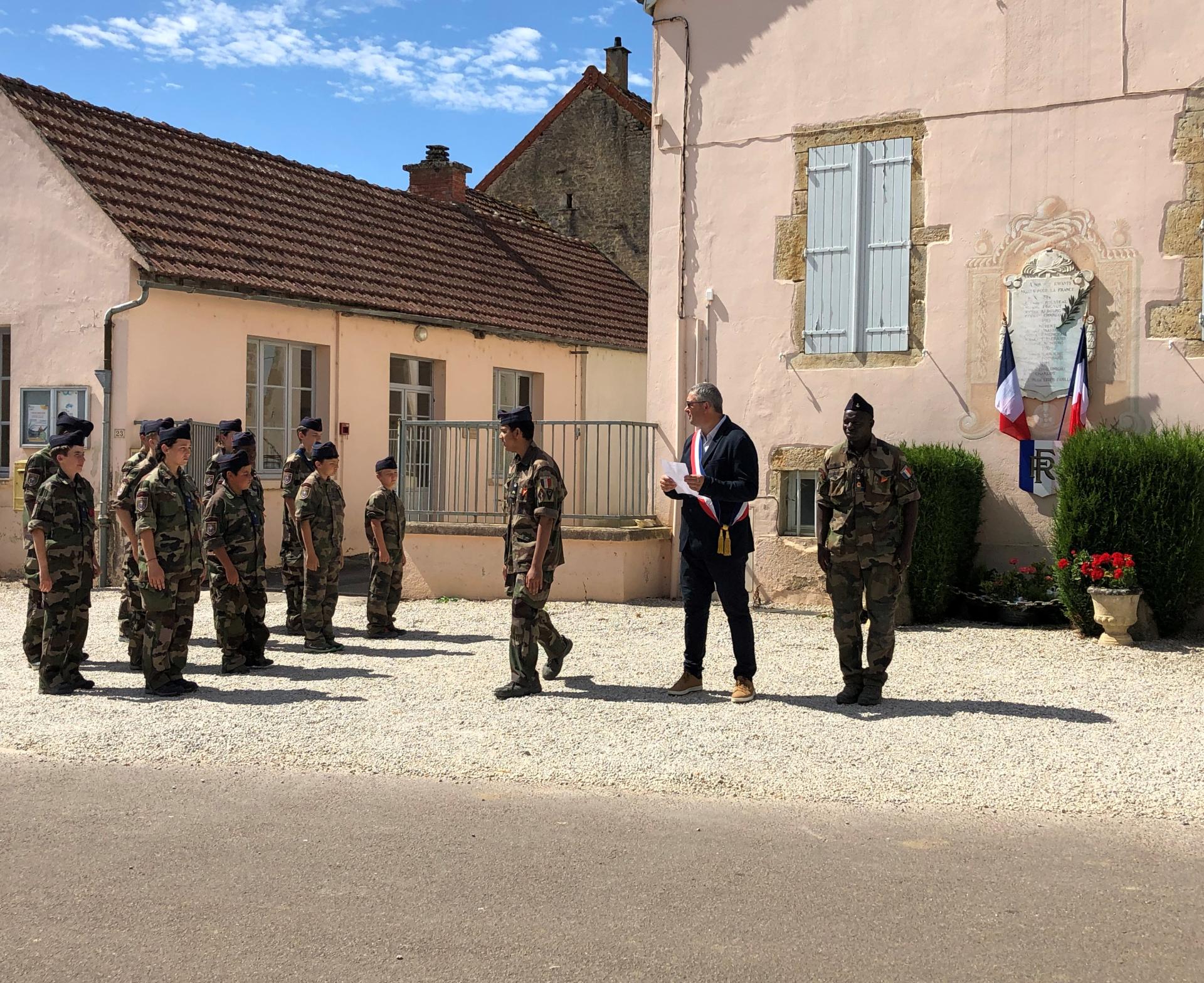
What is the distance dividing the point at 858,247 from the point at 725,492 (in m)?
5.41

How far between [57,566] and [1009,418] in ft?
25.7

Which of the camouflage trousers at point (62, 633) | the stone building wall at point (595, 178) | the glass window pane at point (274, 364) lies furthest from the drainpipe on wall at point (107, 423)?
the stone building wall at point (595, 178)

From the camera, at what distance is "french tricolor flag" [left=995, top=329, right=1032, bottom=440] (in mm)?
11219

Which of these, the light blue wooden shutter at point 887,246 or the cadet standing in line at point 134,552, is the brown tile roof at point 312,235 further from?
the light blue wooden shutter at point 887,246

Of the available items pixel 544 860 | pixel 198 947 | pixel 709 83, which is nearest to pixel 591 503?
pixel 709 83

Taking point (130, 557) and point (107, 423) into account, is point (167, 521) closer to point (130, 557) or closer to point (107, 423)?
point (130, 557)

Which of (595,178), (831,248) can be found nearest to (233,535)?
(831,248)

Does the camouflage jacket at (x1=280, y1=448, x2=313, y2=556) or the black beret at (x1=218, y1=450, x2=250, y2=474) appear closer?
the black beret at (x1=218, y1=450, x2=250, y2=474)

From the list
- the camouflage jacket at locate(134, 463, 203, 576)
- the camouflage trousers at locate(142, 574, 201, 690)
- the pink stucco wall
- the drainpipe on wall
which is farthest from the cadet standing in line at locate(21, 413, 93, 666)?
the pink stucco wall

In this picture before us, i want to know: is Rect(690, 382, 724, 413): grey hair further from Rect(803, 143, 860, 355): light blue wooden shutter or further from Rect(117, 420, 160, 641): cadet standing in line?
Rect(803, 143, 860, 355): light blue wooden shutter

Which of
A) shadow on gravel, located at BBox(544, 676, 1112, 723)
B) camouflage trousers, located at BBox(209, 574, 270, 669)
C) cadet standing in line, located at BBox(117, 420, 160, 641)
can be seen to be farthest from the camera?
camouflage trousers, located at BBox(209, 574, 270, 669)

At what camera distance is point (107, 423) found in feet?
45.8

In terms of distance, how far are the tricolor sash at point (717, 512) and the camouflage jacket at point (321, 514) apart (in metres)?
3.47

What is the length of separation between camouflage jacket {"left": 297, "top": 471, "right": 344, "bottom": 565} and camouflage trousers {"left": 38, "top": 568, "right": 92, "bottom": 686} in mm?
2050
